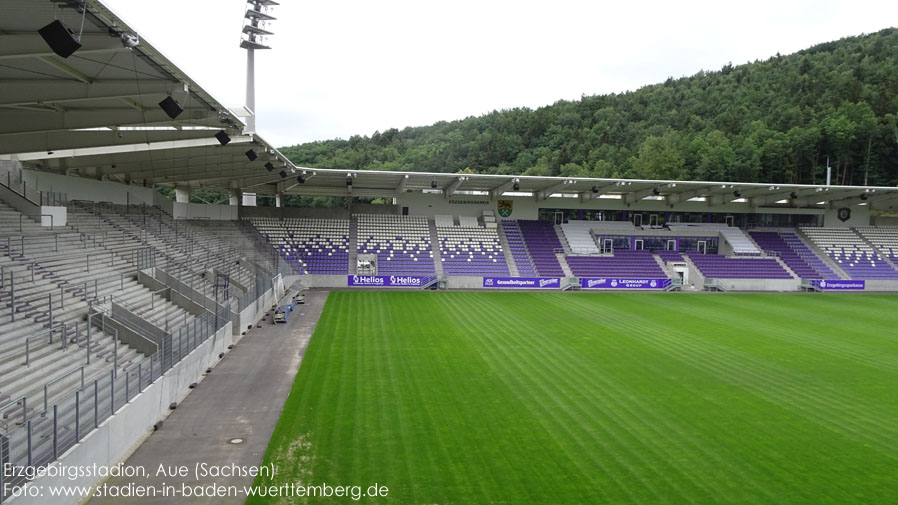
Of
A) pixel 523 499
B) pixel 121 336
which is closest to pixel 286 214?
pixel 121 336

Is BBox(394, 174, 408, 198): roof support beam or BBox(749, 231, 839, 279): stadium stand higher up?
BBox(394, 174, 408, 198): roof support beam

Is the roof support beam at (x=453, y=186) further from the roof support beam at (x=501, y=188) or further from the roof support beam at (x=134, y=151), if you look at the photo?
the roof support beam at (x=134, y=151)

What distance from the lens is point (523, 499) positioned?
309 inches

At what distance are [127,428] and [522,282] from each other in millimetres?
28629

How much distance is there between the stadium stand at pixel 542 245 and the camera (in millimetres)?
38188

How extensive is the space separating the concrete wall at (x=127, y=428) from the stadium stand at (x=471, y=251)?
80.0 ft

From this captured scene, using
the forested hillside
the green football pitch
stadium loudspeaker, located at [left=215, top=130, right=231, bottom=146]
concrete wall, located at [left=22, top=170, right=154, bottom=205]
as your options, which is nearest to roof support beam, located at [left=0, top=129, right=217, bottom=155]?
stadium loudspeaker, located at [left=215, top=130, right=231, bottom=146]

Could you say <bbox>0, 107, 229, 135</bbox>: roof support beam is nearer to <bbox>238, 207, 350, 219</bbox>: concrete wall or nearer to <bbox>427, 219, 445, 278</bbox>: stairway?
<bbox>427, 219, 445, 278</bbox>: stairway

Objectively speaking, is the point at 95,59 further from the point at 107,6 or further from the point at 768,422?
the point at 768,422

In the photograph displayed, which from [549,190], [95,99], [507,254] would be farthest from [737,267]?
[95,99]

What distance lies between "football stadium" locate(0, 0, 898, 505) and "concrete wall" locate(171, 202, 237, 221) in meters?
0.48

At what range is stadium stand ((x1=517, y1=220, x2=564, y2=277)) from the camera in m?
38.2

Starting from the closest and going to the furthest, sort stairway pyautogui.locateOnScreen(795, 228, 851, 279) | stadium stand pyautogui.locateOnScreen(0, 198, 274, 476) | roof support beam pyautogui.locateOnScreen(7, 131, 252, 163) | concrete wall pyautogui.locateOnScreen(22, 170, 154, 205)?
stadium stand pyautogui.locateOnScreen(0, 198, 274, 476) → roof support beam pyautogui.locateOnScreen(7, 131, 252, 163) → concrete wall pyautogui.locateOnScreen(22, 170, 154, 205) → stairway pyautogui.locateOnScreen(795, 228, 851, 279)

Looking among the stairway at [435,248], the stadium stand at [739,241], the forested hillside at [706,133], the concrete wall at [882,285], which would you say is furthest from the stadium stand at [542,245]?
the forested hillside at [706,133]
